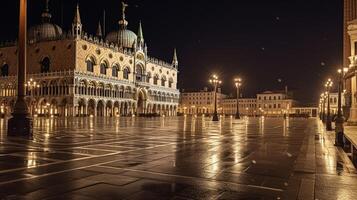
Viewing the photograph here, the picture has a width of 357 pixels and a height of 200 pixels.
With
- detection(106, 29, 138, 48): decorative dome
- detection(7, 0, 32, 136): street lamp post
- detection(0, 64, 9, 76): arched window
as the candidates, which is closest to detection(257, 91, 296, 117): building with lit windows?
detection(106, 29, 138, 48): decorative dome

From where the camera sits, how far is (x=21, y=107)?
56.7ft

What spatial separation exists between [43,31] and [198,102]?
91405mm

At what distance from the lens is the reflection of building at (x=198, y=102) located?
16488 cm

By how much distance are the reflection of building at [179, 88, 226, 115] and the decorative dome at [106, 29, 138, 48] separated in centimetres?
6693

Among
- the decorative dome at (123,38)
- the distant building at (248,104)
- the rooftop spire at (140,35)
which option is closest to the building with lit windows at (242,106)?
the distant building at (248,104)

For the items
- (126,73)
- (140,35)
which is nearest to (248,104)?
(140,35)

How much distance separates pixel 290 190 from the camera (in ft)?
20.4

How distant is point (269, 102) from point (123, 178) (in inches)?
6239

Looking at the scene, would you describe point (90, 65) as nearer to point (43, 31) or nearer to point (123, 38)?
point (43, 31)

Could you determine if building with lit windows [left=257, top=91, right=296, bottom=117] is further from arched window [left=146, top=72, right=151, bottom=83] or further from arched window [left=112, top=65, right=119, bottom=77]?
arched window [left=112, top=65, right=119, bottom=77]

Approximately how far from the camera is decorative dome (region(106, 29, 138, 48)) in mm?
102562

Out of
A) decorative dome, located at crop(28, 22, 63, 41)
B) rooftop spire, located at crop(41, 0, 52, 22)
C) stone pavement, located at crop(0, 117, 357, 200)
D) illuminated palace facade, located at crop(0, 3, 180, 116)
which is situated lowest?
stone pavement, located at crop(0, 117, 357, 200)

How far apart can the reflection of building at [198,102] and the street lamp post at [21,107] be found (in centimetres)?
14618

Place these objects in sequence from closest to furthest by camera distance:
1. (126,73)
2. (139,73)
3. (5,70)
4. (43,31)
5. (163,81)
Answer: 1. (5,70)
2. (43,31)
3. (126,73)
4. (139,73)
5. (163,81)
